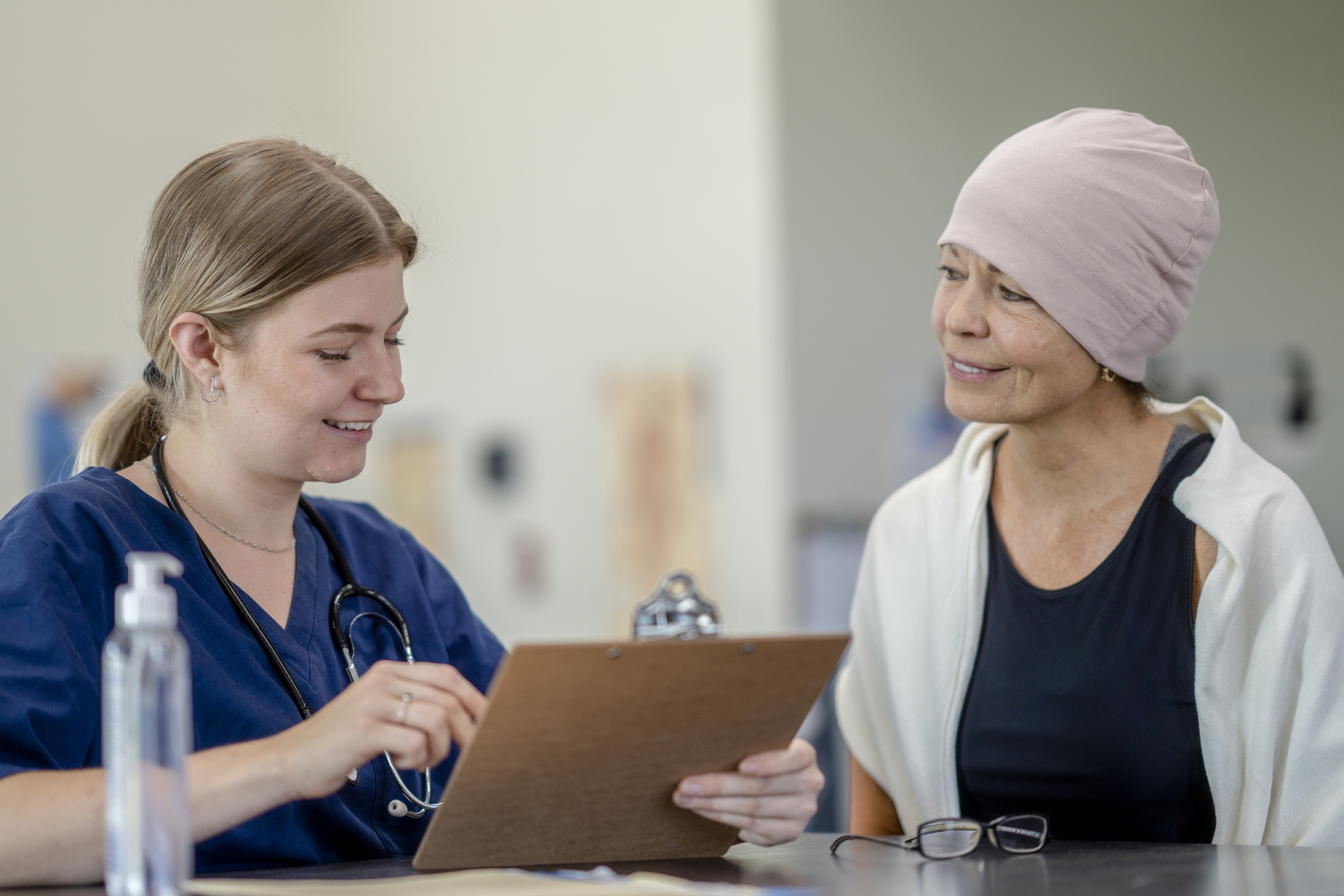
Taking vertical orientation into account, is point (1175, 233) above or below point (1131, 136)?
below

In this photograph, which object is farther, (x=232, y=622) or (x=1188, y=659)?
(x=1188, y=659)

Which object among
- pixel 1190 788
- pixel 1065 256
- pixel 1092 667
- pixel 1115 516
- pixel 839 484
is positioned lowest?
pixel 839 484

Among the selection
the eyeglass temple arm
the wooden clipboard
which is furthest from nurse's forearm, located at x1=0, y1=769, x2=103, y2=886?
the eyeglass temple arm

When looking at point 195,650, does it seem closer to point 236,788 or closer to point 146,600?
point 236,788

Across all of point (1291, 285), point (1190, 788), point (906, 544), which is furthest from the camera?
point (1291, 285)

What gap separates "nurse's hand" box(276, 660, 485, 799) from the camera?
1050 mm

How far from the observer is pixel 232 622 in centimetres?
137

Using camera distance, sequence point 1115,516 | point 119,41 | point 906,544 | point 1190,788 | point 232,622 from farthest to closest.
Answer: point 119,41 < point 906,544 < point 1115,516 < point 1190,788 < point 232,622

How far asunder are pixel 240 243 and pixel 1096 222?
102 cm

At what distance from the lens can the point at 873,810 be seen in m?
1.83

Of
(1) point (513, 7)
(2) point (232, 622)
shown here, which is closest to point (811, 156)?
(1) point (513, 7)

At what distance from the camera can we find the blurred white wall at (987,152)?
353 cm

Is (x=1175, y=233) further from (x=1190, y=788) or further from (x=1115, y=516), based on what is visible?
(x=1190, y=788)

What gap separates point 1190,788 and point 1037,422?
1.61 feet
